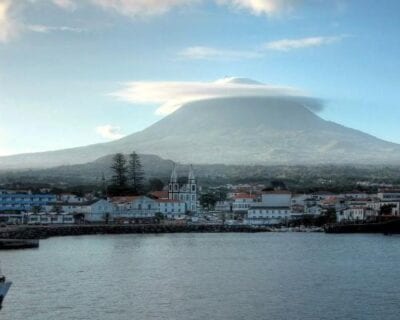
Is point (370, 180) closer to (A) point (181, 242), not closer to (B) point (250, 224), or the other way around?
(B) point (250, 224)

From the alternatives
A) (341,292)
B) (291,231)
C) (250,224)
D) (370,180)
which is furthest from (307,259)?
(370,180)

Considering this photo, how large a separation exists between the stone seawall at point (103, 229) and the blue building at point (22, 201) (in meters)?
9.45

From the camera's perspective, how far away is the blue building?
52.6 metres

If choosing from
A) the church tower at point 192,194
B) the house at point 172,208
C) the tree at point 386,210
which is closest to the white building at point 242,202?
the church tower at point 192,194

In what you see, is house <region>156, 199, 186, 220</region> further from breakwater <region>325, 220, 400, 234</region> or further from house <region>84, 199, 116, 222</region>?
breakwater <region>325, 220, 400, 234</region>

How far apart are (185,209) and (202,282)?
33468 millimetres

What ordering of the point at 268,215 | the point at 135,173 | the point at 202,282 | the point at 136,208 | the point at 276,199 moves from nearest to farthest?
the point at 202,282 → the point at 136,208 → the point at 268,215 → the point at 276,199 → the point at 135,173

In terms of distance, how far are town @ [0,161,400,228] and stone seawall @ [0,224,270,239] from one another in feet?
9.96

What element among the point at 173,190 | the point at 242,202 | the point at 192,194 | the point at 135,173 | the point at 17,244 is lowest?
the point at 17,244

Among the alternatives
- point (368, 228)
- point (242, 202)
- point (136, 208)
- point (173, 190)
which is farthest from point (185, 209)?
point (368, 228)

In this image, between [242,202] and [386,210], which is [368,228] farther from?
[242,202]

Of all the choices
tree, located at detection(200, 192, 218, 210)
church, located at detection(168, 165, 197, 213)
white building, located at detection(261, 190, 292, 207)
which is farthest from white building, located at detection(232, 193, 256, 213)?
tree, located at detection(200, 192, 218, 210)

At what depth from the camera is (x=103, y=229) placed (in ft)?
144

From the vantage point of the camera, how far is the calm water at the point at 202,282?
1591cm
